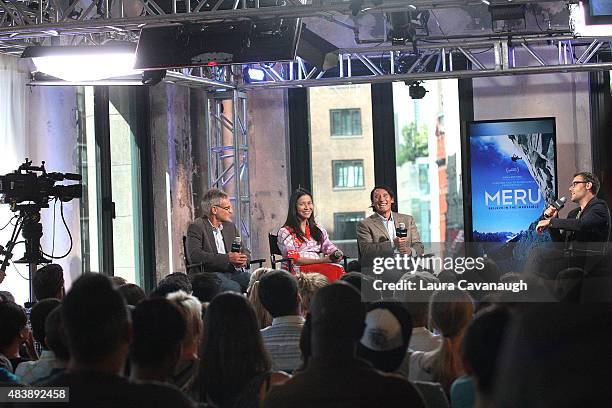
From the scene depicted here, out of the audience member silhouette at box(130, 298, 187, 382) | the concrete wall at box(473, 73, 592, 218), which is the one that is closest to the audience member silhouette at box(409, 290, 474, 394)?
the audience member silhouette at box(130, 298, 187, 382)

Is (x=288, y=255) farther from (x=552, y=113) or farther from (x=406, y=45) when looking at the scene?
(x=552, y=113)

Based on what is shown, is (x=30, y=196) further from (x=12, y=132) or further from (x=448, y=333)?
(x=448, y=333)

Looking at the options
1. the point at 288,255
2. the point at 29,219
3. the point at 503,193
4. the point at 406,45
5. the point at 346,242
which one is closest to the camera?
the point at 29,219

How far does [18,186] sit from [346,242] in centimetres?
592

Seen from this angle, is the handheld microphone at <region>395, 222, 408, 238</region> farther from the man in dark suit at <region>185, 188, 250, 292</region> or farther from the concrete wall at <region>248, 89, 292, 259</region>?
the concrete wall at <region>248, 89, 292, 259</region>

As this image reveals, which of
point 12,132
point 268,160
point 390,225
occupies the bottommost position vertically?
point 390,225

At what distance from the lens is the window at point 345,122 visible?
463 inches

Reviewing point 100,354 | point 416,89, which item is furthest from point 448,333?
point 416,89

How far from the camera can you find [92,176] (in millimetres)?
9383

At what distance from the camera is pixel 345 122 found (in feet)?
38.8

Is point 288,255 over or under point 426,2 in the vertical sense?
under

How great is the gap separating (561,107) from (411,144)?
1943 mm

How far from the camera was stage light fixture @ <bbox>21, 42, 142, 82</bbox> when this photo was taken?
6715 mm

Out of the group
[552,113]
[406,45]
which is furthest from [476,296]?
[552,113]
